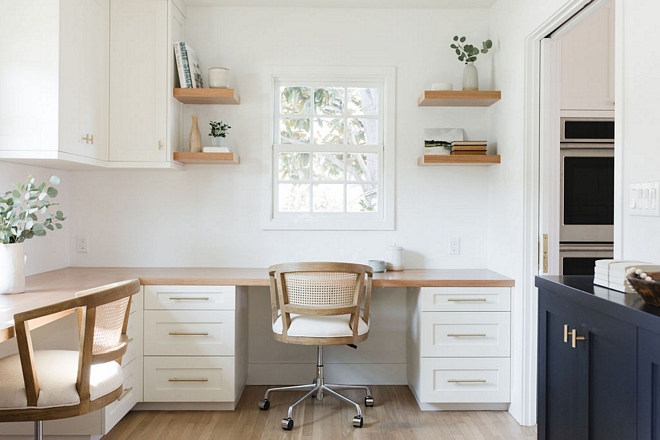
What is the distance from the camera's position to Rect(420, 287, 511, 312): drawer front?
2.94m

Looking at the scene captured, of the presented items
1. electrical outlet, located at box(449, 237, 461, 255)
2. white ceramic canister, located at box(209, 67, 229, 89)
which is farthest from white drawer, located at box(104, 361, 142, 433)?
electrical outlet, located at box(449, 237, 461, 255)

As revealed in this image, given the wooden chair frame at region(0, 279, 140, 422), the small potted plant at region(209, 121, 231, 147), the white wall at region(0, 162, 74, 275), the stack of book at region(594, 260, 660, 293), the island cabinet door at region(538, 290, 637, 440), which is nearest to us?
the island cabinet door at region(538, 290, 637, 440)

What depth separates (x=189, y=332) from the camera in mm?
2910

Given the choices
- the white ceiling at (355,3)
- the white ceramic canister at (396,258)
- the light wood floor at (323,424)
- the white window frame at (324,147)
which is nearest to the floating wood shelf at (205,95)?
the white window frame at (324,147)

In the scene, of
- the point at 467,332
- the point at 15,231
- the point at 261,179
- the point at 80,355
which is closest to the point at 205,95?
the point at 261,179

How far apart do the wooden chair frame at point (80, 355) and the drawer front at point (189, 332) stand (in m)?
1.07

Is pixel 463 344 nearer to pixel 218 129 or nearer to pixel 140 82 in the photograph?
pixel 218 129

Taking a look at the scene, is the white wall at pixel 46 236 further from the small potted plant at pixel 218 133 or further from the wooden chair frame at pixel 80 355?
the wooden chair frame at pixel 80 355

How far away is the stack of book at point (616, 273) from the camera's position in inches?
56.5

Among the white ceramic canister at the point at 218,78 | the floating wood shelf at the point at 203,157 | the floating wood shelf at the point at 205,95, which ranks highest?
the white ceramic canister at the point at 218,78

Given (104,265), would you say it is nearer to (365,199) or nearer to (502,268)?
(365,199)

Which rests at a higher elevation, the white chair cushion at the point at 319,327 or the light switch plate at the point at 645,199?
the light switch plate at the point at 645,199

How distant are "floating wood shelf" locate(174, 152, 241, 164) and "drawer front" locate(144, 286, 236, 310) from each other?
0.78 metres

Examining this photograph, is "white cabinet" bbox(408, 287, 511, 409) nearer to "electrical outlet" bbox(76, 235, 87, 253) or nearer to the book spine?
the book spine
